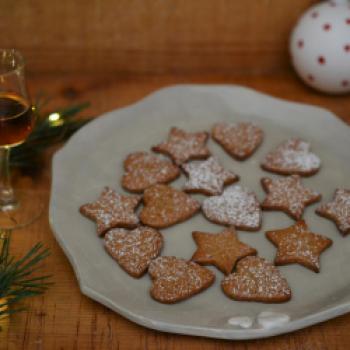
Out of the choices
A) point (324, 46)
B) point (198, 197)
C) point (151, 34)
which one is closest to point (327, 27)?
point (324, 46)

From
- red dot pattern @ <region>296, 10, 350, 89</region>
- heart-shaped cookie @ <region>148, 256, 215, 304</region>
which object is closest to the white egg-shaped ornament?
red dot pattern @ <region>296, 10, 350, 89</region>

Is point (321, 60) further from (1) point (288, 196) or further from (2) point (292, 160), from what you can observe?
(1) point (288, 196)

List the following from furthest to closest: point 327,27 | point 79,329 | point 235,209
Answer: point 327,27 → point 235,209 → point 79,329

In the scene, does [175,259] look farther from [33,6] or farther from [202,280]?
[33,6]

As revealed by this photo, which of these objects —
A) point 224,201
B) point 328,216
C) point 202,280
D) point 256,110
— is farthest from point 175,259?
point 256,110

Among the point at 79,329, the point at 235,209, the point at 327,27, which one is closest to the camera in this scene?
the point at 79,329

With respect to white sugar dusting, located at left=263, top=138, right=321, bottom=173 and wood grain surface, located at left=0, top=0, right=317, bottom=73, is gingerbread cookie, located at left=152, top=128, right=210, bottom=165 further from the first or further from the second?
wood grain surface, located at left=0, top=0, right=317, bottom=73

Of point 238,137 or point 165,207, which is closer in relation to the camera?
point 165,207
